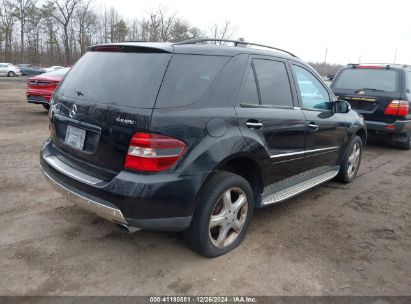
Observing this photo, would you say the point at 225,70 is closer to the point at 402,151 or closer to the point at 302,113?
the point at 302,113

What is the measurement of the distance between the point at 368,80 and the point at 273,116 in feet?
18.3

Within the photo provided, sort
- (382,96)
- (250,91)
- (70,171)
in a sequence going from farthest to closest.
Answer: (382,96), (250,91), (70,171)

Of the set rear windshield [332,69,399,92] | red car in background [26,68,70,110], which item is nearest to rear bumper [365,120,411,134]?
rear windshield [332,69,399,92]

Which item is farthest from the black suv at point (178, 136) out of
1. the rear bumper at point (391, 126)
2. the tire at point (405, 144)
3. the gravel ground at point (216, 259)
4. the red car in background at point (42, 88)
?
the red car in background at point (42, 88)

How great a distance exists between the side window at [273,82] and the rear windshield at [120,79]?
1060mm

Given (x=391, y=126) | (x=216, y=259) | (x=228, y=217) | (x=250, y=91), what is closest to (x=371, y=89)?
(x=391, y=126)

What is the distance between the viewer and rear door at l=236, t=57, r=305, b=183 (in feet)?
10.7

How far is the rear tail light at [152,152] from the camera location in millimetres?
2641

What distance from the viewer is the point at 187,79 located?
9.47 feet

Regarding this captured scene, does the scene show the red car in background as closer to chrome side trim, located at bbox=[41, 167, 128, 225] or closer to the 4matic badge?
chrome side trim, located at bbox=[41, 167, 128, 225]

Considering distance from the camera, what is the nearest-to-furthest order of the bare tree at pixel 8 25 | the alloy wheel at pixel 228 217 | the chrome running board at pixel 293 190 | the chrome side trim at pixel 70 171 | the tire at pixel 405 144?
the chrome side trim at pixel 70 171
the alloy wheel at pixel 228 217
the chrome running board at pixel 293 190
the tire at pixel 405 144
the bare tree at pixel 8 25

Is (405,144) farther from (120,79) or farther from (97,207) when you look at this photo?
(97,207)

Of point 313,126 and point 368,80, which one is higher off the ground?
point 368,80

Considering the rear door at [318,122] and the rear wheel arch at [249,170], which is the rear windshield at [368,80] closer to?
the rear door at [318,122]
